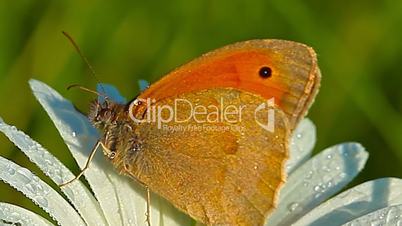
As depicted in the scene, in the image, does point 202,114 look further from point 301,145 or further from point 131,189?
point 301,145

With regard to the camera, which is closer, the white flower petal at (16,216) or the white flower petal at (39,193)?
the white flower petal at (16,216)

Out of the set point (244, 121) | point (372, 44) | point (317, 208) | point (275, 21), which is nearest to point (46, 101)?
point (244, 121)

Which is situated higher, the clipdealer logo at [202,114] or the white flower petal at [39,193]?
the clipdealer logo at [202,114]

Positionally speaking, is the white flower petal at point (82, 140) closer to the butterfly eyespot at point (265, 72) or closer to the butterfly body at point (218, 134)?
the butterfly body at point (218, 134)

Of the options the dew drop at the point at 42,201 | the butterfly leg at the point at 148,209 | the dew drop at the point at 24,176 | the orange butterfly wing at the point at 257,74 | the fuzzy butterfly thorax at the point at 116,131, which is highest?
the orange butterfly wing at the point at 257,74

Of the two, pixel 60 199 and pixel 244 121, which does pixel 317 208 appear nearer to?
pixel 244 121

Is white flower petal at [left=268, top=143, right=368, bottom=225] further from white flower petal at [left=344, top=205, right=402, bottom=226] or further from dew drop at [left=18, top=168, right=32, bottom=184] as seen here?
dew drop at [left=18, top=168, right=32, bottom=184]

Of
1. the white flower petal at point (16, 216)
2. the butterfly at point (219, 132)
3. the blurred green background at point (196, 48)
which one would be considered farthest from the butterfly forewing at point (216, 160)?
the blurred green background at point (196, 48)
